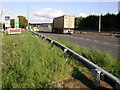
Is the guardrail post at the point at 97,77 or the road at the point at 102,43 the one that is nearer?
the guardrail post at the point at 97,77

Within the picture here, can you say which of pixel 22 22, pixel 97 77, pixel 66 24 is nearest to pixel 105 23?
pixel 66 24

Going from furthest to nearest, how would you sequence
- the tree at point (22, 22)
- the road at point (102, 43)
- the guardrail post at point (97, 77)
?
the tree at point (22, 22) < the road at point (102, 43) < the guardrail post at point (97, 77)

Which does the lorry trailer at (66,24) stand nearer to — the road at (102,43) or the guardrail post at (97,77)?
the road at (102,43)

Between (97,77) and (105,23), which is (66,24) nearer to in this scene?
(105,23)

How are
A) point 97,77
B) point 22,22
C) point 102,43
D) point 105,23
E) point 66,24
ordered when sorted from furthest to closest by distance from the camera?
point 22,22
point 105,23
point 66,24
point 102,43
point 97,77

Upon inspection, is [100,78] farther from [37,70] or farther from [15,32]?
[15,32]

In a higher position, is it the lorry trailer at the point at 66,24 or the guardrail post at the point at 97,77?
the lorry trailer at the point at 66,24

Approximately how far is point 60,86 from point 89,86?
805mm

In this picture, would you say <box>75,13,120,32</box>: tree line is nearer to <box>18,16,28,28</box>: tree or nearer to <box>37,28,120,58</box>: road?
<box>18,16,28,28</box>: tree

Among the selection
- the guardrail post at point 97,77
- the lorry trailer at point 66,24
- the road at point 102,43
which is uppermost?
the lorry trailer at point 66,24

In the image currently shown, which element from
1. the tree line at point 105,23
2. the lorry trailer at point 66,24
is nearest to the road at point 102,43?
the lorry trailer at point 66,24

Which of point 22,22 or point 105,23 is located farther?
point 22,22

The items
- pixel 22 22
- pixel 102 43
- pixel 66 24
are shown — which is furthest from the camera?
pixel 22 22

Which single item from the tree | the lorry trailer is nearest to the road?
the lorry trailer
